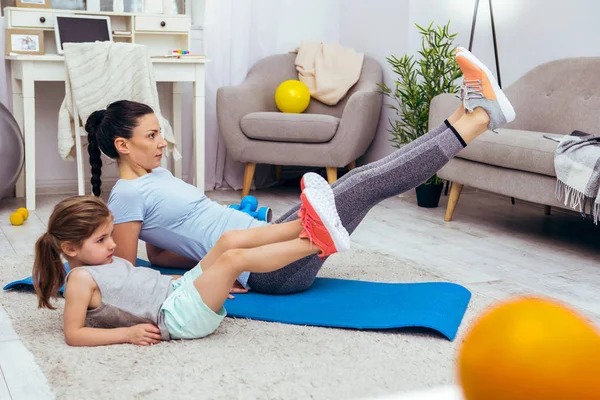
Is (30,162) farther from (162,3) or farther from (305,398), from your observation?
(305,398)

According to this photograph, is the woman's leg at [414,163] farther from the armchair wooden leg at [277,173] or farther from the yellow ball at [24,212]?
the armchair wooden leg at [277,173]

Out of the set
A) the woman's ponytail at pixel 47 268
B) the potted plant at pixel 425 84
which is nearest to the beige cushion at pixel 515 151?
the potted plant at pixel 425 84

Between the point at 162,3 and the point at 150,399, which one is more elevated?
the point at 162,3

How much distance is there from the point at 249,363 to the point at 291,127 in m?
2.30

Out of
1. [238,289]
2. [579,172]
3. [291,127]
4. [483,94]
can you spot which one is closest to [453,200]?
[579,172]

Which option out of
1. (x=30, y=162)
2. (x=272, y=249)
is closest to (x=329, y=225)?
(x=272, y=249)

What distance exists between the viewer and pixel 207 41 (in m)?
4.16

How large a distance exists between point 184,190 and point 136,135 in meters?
0.21

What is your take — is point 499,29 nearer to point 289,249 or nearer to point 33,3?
point 33,3

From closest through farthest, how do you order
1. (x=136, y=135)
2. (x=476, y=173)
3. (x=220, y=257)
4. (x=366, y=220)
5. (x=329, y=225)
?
(x=329, y=225)
(x=220, y=257)
(x=136, y=135)
(x=476, y=173)
(x=366, y=220)

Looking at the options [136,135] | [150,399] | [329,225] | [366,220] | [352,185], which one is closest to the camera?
[150,399]

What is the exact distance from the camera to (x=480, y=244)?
9.60ft

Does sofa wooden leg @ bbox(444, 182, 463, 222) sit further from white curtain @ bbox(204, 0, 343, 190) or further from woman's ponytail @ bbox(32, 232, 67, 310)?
woman's ponytail @ bbox(32, 232, 67, 310)

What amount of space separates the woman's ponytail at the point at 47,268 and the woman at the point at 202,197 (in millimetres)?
225
